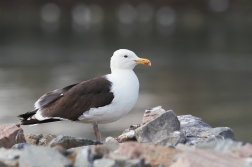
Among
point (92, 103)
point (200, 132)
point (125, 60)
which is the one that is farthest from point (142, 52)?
point (200, 132)

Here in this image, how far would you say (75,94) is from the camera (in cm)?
825

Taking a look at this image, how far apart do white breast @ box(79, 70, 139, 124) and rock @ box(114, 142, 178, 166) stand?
7.19ft

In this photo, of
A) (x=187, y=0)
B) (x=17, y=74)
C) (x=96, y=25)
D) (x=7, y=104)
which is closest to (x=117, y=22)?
(x=96, y=25)

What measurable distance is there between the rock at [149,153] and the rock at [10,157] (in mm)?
902

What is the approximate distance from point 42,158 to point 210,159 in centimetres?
143

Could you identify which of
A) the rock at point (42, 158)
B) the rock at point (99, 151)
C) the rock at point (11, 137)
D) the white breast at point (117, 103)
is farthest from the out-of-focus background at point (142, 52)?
the rock at point (42, 158)

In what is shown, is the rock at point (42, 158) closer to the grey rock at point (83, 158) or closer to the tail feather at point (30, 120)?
the grey rock at point (83, 158)

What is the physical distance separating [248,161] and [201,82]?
783 inches

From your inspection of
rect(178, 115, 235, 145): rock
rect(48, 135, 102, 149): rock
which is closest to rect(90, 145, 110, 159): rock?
rect(48, 135, 102, 149): rock

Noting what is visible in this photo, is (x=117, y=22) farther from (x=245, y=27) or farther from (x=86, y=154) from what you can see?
(x=86, y=154)

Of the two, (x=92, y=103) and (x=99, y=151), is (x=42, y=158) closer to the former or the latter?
(x=99, y=151)

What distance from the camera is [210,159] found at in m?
5.36

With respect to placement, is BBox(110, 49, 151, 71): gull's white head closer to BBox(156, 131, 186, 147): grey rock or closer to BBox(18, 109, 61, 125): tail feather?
BBox(18, 109, 61, 125): tail feather

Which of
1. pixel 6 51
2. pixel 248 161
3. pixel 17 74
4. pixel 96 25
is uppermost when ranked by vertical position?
pixel 96 25
